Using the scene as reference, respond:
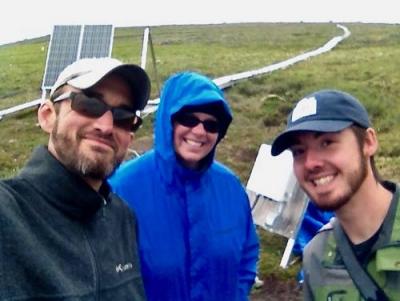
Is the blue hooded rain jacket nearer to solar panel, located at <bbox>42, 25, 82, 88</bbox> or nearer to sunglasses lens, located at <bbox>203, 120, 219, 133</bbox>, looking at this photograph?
sunglasses lens, located at <bbox>203, 120, 219, 133</bbox>

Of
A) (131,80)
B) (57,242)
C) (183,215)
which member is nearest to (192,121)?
(183,215)

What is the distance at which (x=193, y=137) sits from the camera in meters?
4.55

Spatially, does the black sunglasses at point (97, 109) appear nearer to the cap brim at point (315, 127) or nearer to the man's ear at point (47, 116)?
the man's ear at point (47, 116)

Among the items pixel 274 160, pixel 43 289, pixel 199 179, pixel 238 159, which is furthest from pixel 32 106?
pixel 43 289

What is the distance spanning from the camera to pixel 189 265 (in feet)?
14.8

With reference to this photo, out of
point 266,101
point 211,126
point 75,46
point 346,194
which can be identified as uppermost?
point 75,46

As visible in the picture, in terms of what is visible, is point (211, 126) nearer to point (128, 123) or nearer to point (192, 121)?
point (192, 121)

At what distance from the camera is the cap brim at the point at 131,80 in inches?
137

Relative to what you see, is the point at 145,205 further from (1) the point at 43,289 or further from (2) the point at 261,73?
(2) the point at 261,73

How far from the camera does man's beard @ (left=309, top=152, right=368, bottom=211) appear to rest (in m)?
3.64

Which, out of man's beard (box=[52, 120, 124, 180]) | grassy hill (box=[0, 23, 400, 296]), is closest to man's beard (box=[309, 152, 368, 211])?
man's beard (box=[52, 120, 124, 180])

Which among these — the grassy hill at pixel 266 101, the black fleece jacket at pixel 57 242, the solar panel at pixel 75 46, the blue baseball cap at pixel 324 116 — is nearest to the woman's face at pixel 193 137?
the blue baseball cap at pixel 324 116

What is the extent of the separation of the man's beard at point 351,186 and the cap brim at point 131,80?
0.97 metres

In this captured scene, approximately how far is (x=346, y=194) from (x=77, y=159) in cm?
122
